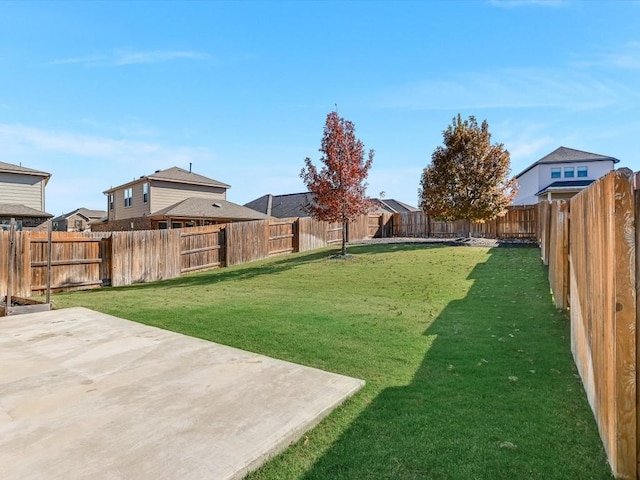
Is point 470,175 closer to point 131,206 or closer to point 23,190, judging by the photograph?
point 131,206

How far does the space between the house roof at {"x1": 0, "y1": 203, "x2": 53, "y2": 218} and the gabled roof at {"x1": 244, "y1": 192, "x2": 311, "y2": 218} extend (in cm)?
1780

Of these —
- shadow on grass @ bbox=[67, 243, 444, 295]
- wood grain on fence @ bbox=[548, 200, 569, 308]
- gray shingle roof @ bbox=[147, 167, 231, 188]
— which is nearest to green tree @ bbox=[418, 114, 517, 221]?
shadow on grass @ bbox=[67, 243, 444, 295]

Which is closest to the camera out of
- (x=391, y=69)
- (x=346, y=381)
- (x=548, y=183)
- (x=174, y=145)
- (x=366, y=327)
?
(x=346, y=381)

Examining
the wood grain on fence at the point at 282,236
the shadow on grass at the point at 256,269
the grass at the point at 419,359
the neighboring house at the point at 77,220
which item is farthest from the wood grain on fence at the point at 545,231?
the neighboring house at the point at 77,220

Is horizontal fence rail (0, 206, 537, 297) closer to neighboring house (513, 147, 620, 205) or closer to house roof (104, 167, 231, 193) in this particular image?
neighboring house (513, 147, 620, 205)

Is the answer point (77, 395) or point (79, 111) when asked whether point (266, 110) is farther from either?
point (77, 395)

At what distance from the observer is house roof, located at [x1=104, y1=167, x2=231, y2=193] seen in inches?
1025

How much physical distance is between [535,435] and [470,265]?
10772 mm

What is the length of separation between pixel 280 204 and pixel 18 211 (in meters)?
20.6

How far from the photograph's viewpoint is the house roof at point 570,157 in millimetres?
29656

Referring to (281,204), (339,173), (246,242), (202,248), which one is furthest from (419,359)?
(281,204)

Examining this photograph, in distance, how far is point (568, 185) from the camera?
2881 centimetres

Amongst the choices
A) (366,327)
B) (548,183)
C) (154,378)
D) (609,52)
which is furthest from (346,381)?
(548,183)

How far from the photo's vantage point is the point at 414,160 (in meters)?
22.8
